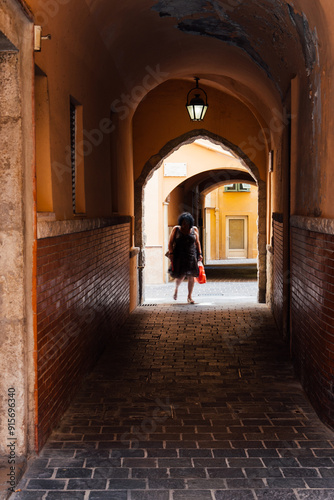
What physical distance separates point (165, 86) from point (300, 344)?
7735mm

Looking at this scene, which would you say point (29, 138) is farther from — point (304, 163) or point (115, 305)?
point (115, 305)

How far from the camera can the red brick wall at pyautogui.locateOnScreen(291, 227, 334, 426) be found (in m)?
4.25

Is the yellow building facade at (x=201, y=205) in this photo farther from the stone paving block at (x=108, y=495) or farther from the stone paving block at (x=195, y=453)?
the stone paving block at (x=108, y=495)

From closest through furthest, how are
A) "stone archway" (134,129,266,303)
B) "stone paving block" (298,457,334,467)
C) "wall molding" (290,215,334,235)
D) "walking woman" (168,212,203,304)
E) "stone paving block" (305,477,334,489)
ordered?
1. "stone paving block" (305,477,334,489)
2. "stone paving block" (298,457,334,467)
3. "wall molding" (290,215,334,235)
4. "walking woman" (168,212,203,304)
5. "stone archway" (134,129,266,303)

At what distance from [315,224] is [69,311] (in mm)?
2138

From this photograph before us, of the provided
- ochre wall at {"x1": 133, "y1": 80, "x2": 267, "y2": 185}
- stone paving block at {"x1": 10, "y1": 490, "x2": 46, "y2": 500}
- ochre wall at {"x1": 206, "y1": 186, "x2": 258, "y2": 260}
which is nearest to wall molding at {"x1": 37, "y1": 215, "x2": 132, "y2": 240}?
stone paving block at {"x1": 10, "y1": 490, "x2": 46, "y2": 500}

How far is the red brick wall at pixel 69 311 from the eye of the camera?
13.4 feet

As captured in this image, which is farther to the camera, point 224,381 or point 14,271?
point 224,381

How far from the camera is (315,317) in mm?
4789

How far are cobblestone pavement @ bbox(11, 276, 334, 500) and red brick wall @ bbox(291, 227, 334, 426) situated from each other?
0.70ft

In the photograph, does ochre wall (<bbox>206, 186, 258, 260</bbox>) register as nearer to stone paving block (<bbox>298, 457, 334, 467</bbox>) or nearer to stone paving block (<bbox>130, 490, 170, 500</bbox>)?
stone paving block (<bbox>298, 457, 334, 467</bbox>)

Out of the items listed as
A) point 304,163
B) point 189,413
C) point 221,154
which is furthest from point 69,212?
point 221,154

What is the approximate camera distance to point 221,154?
18125mm

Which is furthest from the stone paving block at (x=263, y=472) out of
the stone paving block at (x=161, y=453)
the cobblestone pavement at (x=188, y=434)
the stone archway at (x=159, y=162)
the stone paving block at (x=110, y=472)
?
the stone archway at (x=159, y=162)
